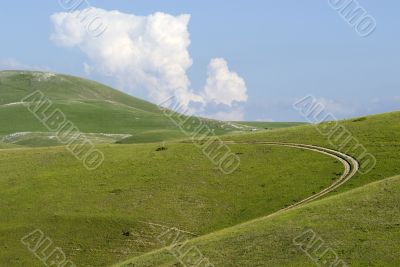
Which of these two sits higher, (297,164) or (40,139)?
(40,139)

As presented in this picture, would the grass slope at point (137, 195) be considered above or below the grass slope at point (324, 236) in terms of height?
above

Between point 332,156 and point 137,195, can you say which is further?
point 332,156

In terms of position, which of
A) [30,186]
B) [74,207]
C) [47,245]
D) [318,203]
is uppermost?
[30,186]

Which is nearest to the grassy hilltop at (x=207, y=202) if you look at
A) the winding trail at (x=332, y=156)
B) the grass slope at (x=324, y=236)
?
the grass slope at (x=324, y=236)

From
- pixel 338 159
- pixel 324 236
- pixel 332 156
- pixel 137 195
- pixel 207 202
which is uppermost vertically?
pixel 332 156

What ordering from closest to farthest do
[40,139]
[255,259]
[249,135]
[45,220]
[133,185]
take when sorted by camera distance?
[255,259] < [45,220] < [133,185] < [249,135] < [40,139]

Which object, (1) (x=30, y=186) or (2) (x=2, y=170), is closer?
(1) (x=30, y=186)

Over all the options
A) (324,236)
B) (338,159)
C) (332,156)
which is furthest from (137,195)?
(324,236)

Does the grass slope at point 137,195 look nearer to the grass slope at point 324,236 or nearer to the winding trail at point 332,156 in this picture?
the winding trail at point 332,156

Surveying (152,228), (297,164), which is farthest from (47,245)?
(297,164)

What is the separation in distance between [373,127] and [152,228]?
127 ft

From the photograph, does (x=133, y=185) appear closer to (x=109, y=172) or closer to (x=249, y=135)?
(x=109, y=172)

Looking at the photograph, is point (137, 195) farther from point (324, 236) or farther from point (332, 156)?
point (324, 236)

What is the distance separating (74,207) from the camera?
242 feet
